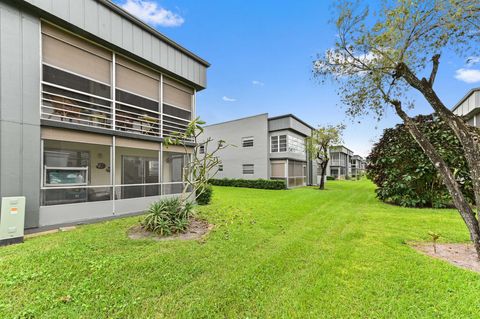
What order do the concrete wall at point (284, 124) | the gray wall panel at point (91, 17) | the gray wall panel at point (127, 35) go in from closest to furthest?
the gray wall panel at point (91, 17) → the gray wall panel at point (127, 35) → the concrete wall at point (284, 124)

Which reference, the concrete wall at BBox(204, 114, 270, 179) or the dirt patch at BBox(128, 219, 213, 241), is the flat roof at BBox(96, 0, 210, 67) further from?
the concrete wall at BBox(204, 114, 270, 179)

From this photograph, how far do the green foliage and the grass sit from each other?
5.62 m

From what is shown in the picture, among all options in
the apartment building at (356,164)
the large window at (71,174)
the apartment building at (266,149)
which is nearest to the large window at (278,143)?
the apartment building at (266,149)

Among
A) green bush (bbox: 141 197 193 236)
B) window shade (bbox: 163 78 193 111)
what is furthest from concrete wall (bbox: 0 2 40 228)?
window shade (bbox: 163 78 193 111)

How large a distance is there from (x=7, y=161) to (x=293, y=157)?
19.4m

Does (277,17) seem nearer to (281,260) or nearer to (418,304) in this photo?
(281,260)

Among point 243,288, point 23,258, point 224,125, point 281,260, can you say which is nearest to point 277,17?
point 281,260

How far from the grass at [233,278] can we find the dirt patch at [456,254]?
0.35 m

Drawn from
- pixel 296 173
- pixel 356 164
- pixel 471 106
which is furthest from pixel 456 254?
pixel 356 164

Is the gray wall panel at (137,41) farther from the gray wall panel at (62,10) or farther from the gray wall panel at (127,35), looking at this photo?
the gray wall panel at (62,10)

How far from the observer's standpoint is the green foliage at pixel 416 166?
983cm

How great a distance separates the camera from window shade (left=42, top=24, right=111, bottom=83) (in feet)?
21.4

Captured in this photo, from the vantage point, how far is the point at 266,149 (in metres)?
21.3

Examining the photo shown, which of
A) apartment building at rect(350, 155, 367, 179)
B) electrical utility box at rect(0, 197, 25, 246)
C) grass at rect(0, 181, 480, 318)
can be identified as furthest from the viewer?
apartment building at rect(350, 155, 367, 179)
